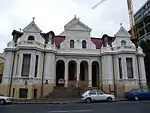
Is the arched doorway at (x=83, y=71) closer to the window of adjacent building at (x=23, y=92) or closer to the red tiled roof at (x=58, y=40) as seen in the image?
the red tiled roof at (x=58, y=40)

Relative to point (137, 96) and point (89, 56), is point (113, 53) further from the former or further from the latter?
point (137, 96)

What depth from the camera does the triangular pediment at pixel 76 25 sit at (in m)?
34.7

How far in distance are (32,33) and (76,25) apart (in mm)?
8740

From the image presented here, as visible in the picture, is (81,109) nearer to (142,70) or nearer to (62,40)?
(142,70)

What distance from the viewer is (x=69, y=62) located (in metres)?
33.4

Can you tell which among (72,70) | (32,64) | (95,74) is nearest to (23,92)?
(32,64)

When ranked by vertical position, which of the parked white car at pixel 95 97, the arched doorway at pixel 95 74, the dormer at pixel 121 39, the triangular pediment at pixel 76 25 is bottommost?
the parked white car at pixel 95 97

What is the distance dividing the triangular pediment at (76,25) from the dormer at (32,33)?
19.3 feet

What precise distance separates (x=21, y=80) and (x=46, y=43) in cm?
806

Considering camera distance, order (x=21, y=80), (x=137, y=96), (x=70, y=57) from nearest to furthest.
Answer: (x=137, y=96), (x=21, y=80), (x=70, y=57)

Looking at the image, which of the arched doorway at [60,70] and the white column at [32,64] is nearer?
the white column at [32,64]

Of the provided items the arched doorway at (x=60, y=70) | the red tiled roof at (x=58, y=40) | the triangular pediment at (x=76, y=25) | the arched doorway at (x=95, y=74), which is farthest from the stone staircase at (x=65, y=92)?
the triangular pediment at (x=76, y=25)

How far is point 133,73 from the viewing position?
30219 mm

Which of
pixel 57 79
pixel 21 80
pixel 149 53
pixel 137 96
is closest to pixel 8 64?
pixel 21 80
